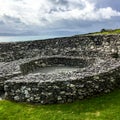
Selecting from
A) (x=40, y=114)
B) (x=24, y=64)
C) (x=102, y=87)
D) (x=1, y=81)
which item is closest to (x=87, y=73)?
(x=102, y=87)

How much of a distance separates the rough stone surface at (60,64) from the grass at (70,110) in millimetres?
587

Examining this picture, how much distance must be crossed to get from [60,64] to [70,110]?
15254 mm

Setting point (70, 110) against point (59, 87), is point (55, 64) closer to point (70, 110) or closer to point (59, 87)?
point (59, 87)

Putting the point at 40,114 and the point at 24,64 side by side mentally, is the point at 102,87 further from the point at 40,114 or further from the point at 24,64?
the point at 24,64

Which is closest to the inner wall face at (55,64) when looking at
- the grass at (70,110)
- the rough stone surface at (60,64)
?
the rough stone surface at (60,64)

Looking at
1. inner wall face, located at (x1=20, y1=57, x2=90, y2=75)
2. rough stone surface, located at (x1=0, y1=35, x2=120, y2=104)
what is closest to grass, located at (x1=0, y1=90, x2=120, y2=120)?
rough stone surface, located at (x1=0, y1=35, x2=120, y2=104)

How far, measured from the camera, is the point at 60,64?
3541 cm

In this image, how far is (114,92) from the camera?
2292 cm

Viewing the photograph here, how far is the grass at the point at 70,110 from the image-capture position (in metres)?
19.4

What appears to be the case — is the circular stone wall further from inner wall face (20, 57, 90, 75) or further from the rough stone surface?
inner wall face (20, 57, 90, 75)

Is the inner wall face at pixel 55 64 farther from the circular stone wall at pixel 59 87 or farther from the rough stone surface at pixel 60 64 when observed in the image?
the circular stone wall at pixel 59 87

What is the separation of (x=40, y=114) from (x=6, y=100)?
375cm

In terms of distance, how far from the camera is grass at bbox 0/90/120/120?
19406 mm

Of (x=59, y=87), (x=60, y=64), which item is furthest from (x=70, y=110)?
(x=60, y=64)
